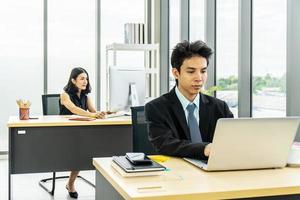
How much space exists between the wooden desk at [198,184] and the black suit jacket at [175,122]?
16 centimetres

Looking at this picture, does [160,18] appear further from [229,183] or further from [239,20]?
[229,183]

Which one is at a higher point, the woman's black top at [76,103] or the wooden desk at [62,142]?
the woman's black top at [76,103]

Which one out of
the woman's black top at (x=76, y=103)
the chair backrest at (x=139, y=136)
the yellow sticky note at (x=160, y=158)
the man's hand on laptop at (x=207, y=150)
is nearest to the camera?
the man's hand on laptop at (x=207, y=150)

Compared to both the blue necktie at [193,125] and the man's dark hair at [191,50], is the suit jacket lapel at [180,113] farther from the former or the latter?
the man's dark hair at [191,50]

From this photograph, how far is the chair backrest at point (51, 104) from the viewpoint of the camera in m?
4.30

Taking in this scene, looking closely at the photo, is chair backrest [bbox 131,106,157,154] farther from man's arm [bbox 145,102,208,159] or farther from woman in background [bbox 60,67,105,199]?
woman in background [bbox 60,67,105,199]

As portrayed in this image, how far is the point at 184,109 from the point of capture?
6.77 feet

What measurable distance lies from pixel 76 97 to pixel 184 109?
2.36m

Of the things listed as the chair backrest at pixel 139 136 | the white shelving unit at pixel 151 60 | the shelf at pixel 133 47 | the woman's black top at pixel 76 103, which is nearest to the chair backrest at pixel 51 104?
the woman's black top at pixel 76 103

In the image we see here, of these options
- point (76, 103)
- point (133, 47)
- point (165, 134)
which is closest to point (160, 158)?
point (165, 134)

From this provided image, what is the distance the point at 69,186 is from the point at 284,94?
2.19m

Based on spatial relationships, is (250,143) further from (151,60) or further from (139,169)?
(151,60)

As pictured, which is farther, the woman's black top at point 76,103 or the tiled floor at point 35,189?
the woman's black top at point 76,103

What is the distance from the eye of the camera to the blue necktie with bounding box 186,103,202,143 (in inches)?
80.1
